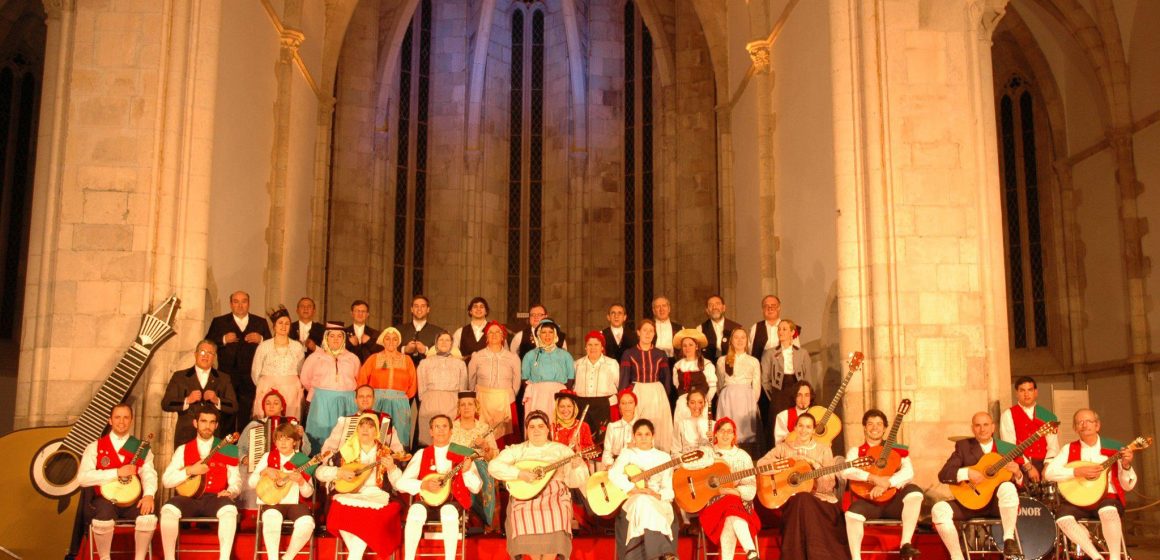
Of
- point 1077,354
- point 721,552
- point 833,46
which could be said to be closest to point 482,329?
point 721,552

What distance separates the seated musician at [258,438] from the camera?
8.47 meters

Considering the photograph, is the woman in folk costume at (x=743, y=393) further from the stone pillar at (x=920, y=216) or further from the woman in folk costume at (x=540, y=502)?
the woman in folk costume at (x=540, y=502)

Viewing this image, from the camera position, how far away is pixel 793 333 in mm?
9961

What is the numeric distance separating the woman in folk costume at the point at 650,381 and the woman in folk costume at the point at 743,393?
53 centimetres

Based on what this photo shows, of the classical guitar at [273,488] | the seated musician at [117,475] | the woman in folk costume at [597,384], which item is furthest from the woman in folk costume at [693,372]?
the seated musician at [117,475]

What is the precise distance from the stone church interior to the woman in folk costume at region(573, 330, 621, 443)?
60.6 inches

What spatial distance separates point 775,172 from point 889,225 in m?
3.24

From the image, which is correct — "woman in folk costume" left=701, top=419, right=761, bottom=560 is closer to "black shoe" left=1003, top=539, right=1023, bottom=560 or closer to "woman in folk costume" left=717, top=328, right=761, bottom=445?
"woman in folk costume" left=717, top=328, right=761, bottom=445

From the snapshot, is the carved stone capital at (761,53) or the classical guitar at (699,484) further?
the carved stone capital at (761,53)

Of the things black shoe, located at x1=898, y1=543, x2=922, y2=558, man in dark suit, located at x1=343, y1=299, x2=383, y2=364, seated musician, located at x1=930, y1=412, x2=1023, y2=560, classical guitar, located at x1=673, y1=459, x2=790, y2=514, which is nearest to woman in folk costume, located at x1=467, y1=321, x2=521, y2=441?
man in dark suit, located at x1=343, y1=299, x2=383, y2=364

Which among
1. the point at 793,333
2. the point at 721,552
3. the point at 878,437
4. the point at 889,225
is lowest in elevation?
the point at 721,552

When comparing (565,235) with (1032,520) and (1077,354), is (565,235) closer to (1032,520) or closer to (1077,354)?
(1077,354)

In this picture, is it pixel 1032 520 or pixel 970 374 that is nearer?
pixel 1032 520

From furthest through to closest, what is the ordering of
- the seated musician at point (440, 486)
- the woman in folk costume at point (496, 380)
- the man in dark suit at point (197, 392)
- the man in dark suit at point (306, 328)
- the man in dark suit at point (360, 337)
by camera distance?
the man in dark suit at point (360, 337)
the man in dark suit at point (306, 328)
the woman in folk costume at point (496, 380)
the man in dark suit at point (197, 392)
the seated musician at point (440, 486)
